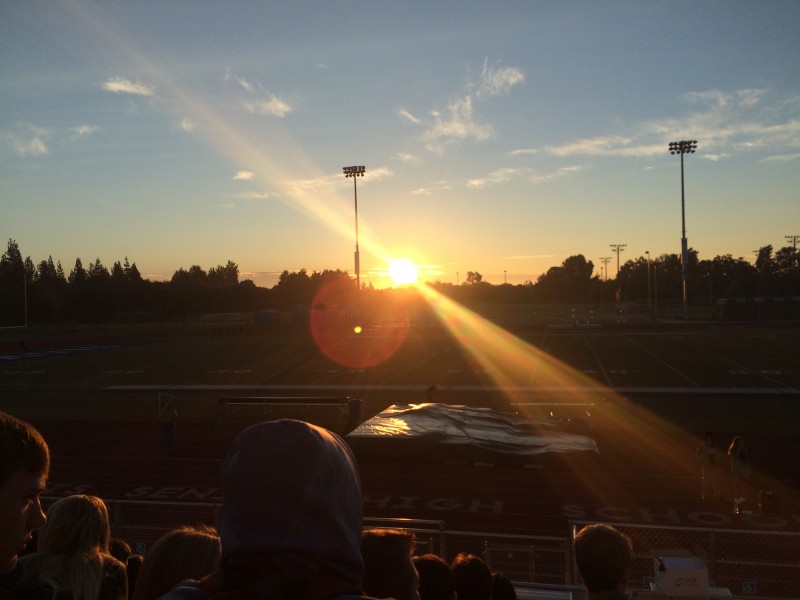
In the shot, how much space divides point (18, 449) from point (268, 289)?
141 meters

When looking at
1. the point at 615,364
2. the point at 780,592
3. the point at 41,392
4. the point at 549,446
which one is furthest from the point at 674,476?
the point at 41,392

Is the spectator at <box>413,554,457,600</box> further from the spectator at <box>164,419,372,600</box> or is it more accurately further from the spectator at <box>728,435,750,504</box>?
the spectator at <box>728,435,750,504</box>

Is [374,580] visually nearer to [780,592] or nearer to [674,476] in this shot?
[780,592]

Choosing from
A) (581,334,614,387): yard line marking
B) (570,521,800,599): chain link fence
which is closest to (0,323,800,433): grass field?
(581,334,614,387): yard line marking

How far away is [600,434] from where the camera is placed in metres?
20.7

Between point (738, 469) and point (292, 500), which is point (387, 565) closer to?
point (292, 500)

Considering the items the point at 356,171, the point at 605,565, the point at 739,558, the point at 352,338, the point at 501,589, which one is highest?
the point at 356,171

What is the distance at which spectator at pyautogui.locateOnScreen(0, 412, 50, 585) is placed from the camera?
239 centimetres

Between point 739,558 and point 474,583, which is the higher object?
point 474,583

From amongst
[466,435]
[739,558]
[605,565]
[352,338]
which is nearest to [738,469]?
[739,558]

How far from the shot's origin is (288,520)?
5.35ft

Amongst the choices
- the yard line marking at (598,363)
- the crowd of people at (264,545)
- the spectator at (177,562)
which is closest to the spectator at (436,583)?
the crowd of people at (264,545)

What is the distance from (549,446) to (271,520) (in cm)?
1632

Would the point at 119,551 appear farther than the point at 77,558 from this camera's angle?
Yes
